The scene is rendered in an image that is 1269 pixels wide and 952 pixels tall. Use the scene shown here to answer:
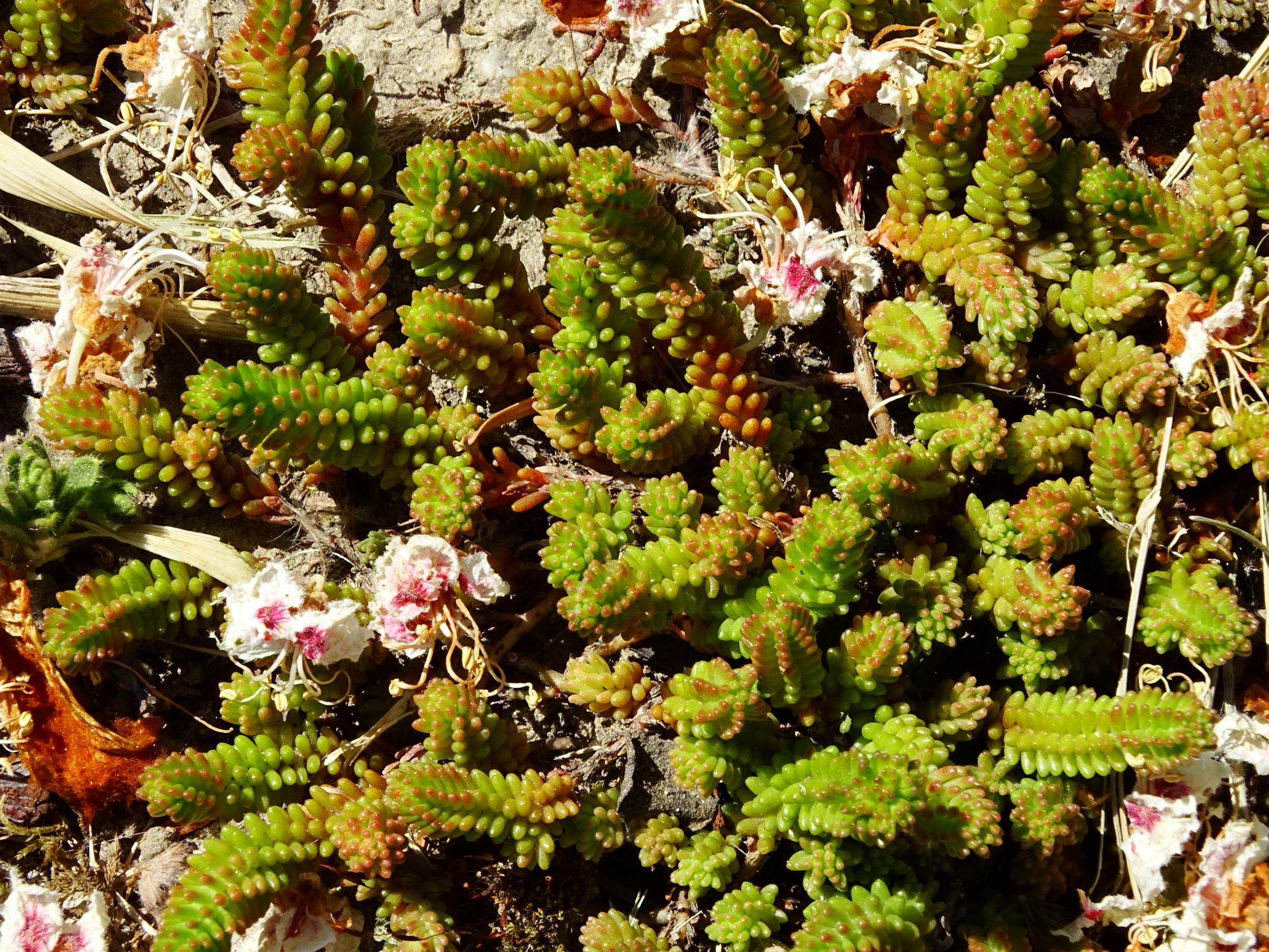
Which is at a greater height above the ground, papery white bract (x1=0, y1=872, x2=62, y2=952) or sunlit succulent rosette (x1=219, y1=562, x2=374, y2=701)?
sunlit succulent rosette (x1=219, y1=562, x2=374, y2=701)

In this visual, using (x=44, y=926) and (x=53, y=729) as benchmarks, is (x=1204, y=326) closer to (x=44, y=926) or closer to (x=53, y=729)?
(x=53, y=729)

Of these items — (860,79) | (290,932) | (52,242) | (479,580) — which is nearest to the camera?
(290,932)

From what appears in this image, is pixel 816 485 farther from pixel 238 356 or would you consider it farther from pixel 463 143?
pixel 238 356

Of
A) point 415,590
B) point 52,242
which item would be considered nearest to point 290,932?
point 415,590

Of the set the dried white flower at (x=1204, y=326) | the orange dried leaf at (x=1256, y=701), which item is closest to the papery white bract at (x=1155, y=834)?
the orange dried leaf at (x=1256, y=701)

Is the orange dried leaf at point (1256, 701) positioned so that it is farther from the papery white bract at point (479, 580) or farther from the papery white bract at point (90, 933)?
the papery white bract at point (90, 933)

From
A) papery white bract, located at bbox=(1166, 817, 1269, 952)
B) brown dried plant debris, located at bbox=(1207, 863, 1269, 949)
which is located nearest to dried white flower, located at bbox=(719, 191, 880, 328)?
papery white bract, located at bbox=(1166, 817, 1269, 952)

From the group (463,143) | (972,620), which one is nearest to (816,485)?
(972,620)

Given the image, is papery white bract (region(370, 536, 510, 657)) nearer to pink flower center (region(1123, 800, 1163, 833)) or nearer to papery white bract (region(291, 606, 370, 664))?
papery white bract (region(291, 606, 370, 664))

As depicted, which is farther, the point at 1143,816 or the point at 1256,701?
the point at 1256,701
